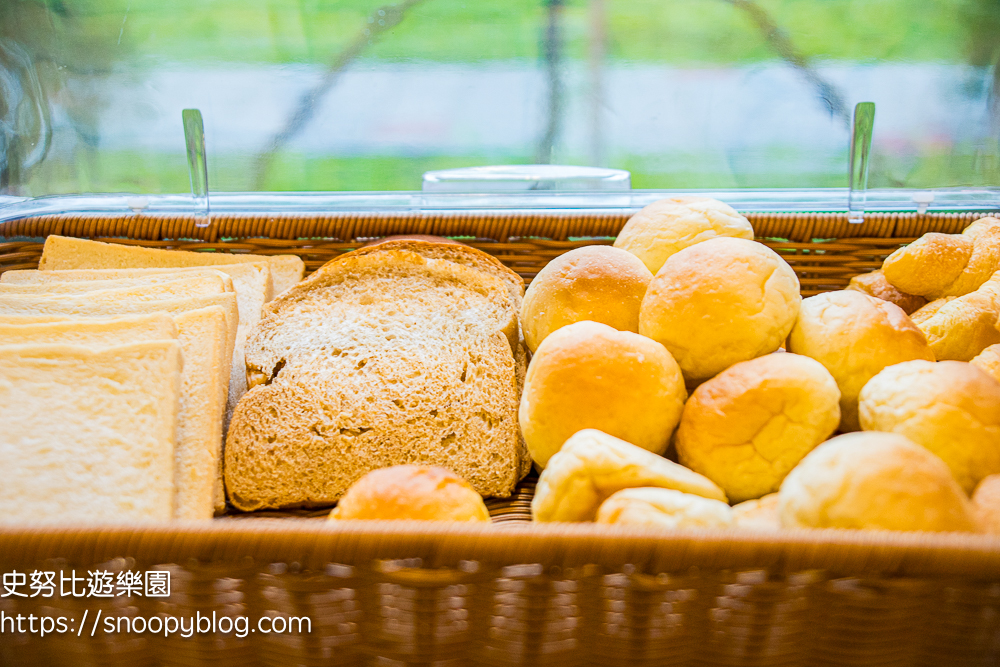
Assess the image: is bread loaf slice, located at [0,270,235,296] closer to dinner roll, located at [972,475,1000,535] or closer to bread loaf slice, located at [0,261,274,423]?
bread loaf slice, located at [0,261,274,423]

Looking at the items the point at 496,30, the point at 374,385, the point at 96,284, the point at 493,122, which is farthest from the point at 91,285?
the point at 496,30

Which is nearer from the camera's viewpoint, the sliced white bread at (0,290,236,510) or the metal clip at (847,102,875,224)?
the sliced white bread at (0,290,236,510)

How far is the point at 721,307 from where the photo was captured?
1055 mm

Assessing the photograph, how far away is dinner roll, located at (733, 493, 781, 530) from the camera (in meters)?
0.86

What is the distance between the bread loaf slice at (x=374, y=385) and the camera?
4.05ft

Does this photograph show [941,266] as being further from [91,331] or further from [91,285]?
[91,285]

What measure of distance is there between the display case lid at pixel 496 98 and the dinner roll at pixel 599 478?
1.14 meters

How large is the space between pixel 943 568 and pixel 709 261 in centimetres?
58

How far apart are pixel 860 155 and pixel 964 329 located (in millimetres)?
807

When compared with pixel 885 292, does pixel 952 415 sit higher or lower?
lower

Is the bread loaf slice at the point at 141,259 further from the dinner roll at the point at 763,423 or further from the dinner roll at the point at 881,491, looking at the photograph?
the dinner roll at the point at 881,491

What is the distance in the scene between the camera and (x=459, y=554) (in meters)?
0.69

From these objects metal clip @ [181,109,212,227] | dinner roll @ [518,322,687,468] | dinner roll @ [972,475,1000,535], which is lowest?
dinner roll @ [972,475,1000,535]

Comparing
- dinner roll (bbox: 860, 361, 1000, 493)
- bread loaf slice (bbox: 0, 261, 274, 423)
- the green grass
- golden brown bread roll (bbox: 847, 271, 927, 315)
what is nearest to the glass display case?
the green grass
